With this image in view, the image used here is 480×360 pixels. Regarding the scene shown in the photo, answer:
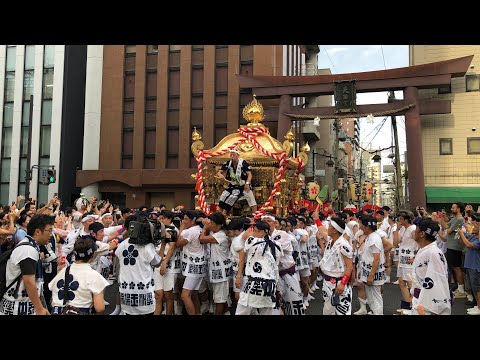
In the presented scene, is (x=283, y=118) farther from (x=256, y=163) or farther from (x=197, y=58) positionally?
(x=256, y=163)

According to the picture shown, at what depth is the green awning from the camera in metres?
20.7

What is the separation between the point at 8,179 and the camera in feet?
90.9

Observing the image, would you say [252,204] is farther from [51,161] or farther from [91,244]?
[51,161]

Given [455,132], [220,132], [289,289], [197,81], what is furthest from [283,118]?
[289,289]

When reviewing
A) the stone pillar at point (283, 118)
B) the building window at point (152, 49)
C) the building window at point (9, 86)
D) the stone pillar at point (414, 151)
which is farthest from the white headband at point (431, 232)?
the building window at point (9, 86)

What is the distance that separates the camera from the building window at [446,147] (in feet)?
70.7

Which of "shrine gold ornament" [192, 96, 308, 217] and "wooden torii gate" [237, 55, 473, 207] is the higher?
"wooden torii gate" [237, 55, 473, 207]

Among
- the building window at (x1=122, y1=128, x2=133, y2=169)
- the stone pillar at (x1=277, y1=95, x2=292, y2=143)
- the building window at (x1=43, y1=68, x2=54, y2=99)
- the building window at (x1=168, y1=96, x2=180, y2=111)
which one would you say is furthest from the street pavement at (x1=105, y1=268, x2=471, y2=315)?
the building window at (x1=43, y1=68, x2=54, y2=99)

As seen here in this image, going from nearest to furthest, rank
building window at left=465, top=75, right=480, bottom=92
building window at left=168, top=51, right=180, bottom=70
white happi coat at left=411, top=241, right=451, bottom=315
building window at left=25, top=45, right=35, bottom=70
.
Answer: white happi coat at left=411, top=241, right=451, bottom=315
building window at left=465, top=75, right=480, bottom=92
building window at left=168, top=51, right=180, bottom=70
building window at left=25, top=45, right=35, bottom=70

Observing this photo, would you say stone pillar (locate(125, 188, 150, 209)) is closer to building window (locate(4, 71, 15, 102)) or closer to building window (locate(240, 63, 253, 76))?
building window (locate(240, 63, 253, 76))

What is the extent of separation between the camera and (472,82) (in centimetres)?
2125

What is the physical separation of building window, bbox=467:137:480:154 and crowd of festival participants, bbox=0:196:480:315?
13284 mm

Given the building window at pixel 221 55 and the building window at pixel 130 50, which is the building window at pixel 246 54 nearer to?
the building window at pixel 221 55

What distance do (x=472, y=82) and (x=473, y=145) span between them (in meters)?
3.08
